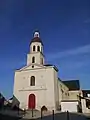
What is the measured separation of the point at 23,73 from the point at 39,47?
6281mm

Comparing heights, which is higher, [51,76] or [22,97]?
[51,76]

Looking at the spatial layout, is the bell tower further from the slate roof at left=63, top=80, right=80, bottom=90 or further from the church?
the slate roof at left=63, top=80, right=80, bottom=90

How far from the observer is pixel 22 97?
3450 cm

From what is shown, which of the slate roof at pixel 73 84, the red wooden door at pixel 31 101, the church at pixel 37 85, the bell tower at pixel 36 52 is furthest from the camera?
the slate roof at pixel 73 84

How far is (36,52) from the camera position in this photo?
37.4 meters

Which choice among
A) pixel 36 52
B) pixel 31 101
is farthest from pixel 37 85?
pixel 36 52

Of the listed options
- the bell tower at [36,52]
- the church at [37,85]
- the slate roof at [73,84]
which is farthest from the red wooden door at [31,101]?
the slate roof at [73,84]

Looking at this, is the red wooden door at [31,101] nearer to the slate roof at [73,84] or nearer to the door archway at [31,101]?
the door archway at [31,101]

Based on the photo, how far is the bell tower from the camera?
37.1 metres

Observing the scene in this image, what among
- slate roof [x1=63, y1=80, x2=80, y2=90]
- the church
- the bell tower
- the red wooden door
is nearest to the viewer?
the church

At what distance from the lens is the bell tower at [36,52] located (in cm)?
3706

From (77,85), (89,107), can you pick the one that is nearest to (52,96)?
(89,107)

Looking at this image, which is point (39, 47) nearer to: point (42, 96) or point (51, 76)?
point (51, 76)

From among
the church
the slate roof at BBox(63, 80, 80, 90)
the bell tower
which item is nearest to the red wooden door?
the church
